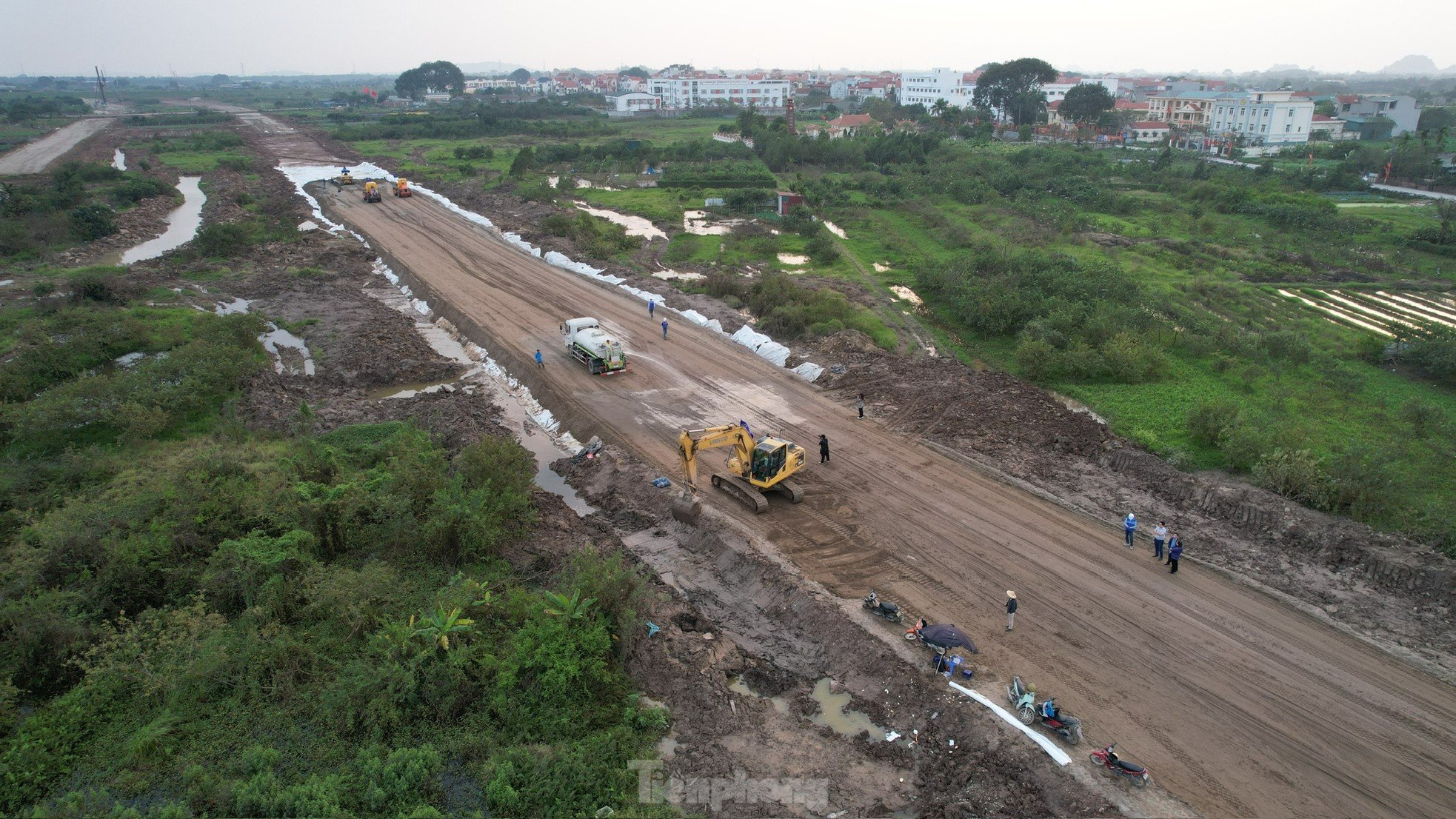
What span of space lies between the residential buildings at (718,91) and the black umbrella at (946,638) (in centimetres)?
14399

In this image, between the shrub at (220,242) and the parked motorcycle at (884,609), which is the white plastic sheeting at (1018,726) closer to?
the parked motorcycle at (884,609)

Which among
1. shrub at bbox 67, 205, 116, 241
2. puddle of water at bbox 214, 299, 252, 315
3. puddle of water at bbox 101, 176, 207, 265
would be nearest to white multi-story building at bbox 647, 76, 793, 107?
puddle of water at bbox 101, 176, 207, 265

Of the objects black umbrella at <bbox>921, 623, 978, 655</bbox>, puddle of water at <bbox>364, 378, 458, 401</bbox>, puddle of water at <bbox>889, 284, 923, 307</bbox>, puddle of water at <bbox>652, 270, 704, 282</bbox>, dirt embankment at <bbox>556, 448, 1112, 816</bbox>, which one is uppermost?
puddle of water at <bbox>652, 270, 704, 282</bbox>

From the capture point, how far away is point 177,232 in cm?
4847

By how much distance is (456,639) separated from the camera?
12719 mm

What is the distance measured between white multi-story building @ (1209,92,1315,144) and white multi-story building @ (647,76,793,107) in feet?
253

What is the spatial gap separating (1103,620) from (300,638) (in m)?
14.8

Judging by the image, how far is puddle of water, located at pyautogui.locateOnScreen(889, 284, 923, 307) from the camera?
1344 inches

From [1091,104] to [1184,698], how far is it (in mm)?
99203

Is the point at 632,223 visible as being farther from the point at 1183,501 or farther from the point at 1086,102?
the point at 1086,102

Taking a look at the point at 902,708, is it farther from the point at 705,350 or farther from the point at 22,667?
the point at 705,350

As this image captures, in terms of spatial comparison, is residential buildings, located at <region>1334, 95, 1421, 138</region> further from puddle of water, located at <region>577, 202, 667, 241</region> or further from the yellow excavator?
the yellow excavator

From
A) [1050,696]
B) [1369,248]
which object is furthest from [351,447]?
[1369,248]

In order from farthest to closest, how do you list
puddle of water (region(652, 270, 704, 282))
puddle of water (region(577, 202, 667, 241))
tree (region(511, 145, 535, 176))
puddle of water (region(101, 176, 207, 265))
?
tree (region(511, 145, 535, 176))
puddle of water (region(577, 202, 667, 241))
puddle of water (region(101, 176, 207, 265))
puddle of water (region(652, 270, 704, 282))
